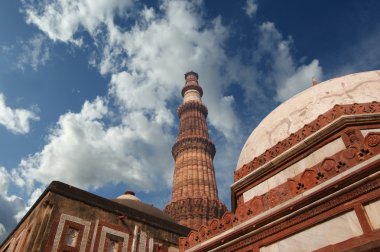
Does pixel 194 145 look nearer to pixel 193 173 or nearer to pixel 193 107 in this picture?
pixel 193 173

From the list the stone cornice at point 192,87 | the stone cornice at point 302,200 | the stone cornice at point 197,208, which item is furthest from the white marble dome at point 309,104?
the stone cornice at point 192,87

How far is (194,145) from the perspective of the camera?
93.1 ft

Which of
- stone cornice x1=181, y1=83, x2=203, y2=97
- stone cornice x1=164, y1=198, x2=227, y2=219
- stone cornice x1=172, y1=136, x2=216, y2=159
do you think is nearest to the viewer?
stone cornice x1=164, y1=198, x2=227, y2=219

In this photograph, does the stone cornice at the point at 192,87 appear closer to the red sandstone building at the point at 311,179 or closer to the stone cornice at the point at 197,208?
the stone cornice at the point at 197,208

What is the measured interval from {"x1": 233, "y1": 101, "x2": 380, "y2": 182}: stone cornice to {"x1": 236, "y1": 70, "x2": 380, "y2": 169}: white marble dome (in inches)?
12.8

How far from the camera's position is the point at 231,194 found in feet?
27.9

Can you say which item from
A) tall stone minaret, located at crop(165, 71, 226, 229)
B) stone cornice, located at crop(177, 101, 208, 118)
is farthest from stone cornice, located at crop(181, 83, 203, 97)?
stone cornice, located at crop(177, 101, 208, 118)

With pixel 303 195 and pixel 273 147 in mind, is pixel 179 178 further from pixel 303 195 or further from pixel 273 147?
pixel 303 195

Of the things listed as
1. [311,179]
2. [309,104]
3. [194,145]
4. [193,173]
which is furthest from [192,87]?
[311,179]

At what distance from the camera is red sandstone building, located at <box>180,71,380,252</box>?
4.89m

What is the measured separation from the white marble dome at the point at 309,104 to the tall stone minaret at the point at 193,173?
15.8m

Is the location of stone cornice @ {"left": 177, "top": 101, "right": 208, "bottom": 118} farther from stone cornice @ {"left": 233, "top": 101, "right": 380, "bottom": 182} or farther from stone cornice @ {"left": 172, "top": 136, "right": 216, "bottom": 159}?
stone cornice @ {"left": 233, "top": 101, "right": 380, "bottom": 182}

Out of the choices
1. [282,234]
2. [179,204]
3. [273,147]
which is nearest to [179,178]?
[179,204]

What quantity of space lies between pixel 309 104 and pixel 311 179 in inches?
114
